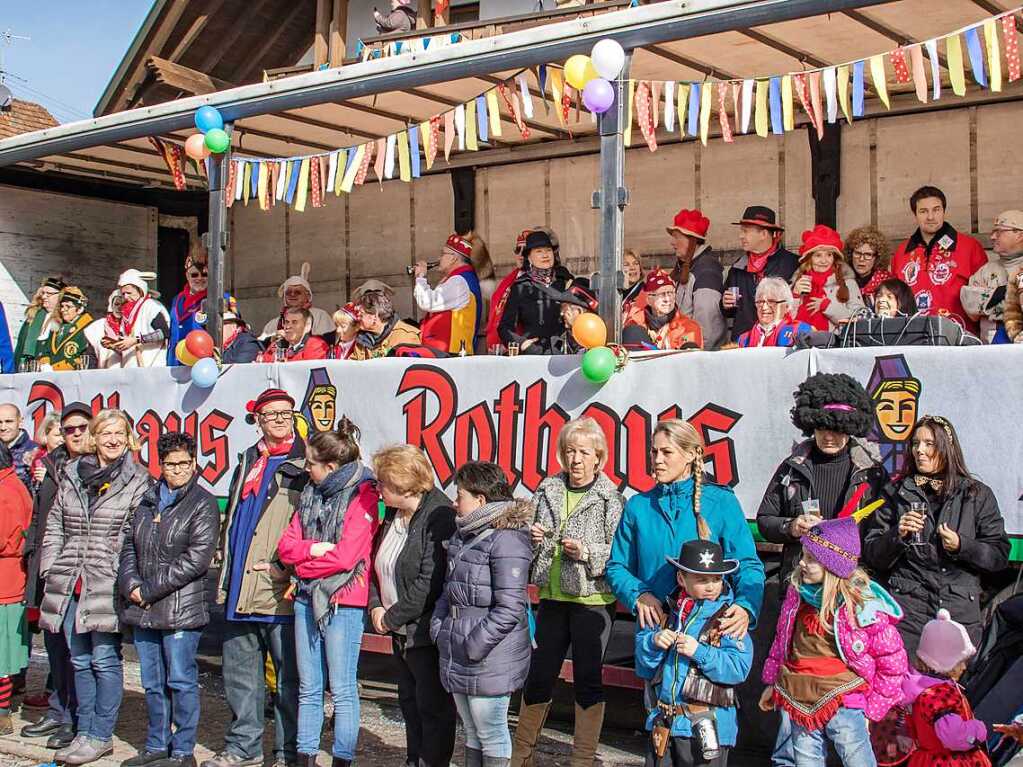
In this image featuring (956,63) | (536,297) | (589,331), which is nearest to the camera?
(956,63)

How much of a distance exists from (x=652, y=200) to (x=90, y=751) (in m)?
6.34

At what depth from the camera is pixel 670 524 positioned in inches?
191

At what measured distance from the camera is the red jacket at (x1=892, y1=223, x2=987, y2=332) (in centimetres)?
749

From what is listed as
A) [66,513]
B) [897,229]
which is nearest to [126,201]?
[66,513]

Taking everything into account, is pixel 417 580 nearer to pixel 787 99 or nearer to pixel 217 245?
pixel 787 99

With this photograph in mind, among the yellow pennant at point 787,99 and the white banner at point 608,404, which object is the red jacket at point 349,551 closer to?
the white banner at point 608,404

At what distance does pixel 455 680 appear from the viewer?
196 inches

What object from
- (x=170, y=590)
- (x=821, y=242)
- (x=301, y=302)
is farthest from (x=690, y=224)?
(x=170, y=590)

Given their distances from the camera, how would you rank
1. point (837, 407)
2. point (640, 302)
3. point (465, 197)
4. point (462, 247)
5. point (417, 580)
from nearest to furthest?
point (837, 407), point (417, 580), point (640, 302), point (462, 247), point (465, 197)

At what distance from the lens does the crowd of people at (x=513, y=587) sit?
4.41m

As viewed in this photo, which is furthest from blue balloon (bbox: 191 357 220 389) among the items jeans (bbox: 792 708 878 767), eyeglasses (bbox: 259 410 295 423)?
jeans (bbox: 792 708 878 767)

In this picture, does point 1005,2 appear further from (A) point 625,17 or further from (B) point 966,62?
(A) point 625,17

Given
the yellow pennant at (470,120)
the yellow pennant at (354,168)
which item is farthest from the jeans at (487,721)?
the yellow pennant at (354,168)

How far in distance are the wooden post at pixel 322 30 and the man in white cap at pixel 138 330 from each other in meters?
4.15
